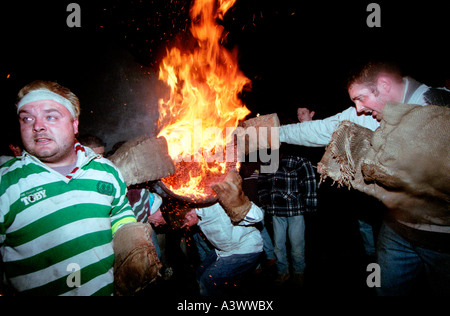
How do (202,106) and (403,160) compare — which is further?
(202,106)

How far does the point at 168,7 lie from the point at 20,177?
5.51 meters

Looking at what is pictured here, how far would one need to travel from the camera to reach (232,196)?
269 centimetres

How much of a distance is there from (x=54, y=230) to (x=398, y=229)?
3.82 metres

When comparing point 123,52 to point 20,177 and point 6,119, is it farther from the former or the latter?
point 20,177

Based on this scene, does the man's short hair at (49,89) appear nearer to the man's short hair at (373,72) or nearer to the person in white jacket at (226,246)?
the person in white jacket at (226,246)

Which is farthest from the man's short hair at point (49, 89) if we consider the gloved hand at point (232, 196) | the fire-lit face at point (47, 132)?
the gloved hand at point (232, 196)

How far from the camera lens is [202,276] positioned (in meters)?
3.32

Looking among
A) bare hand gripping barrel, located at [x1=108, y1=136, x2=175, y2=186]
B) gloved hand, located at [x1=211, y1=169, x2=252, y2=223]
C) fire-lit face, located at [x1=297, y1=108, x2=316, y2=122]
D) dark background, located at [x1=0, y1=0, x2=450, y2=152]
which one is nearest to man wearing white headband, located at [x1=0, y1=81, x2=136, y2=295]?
bare hand gripping barrel, located at [x1=108, y1=136, x2=175, y2=186]

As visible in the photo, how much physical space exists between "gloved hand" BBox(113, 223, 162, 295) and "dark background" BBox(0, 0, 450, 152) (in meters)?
4.33

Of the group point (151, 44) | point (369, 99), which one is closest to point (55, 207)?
point (369, 99)

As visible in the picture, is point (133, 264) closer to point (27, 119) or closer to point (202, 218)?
point (202, 218)

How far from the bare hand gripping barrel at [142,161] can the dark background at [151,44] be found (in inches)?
140

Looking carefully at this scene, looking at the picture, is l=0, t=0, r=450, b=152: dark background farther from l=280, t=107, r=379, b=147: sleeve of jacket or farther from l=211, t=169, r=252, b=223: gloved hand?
l=211, t=169, r=252, b=223: gloved hand

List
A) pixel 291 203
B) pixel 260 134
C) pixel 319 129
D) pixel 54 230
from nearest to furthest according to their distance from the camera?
pixel 54 230
pixel 260 134
pixel 319 129
pixel 291 203
